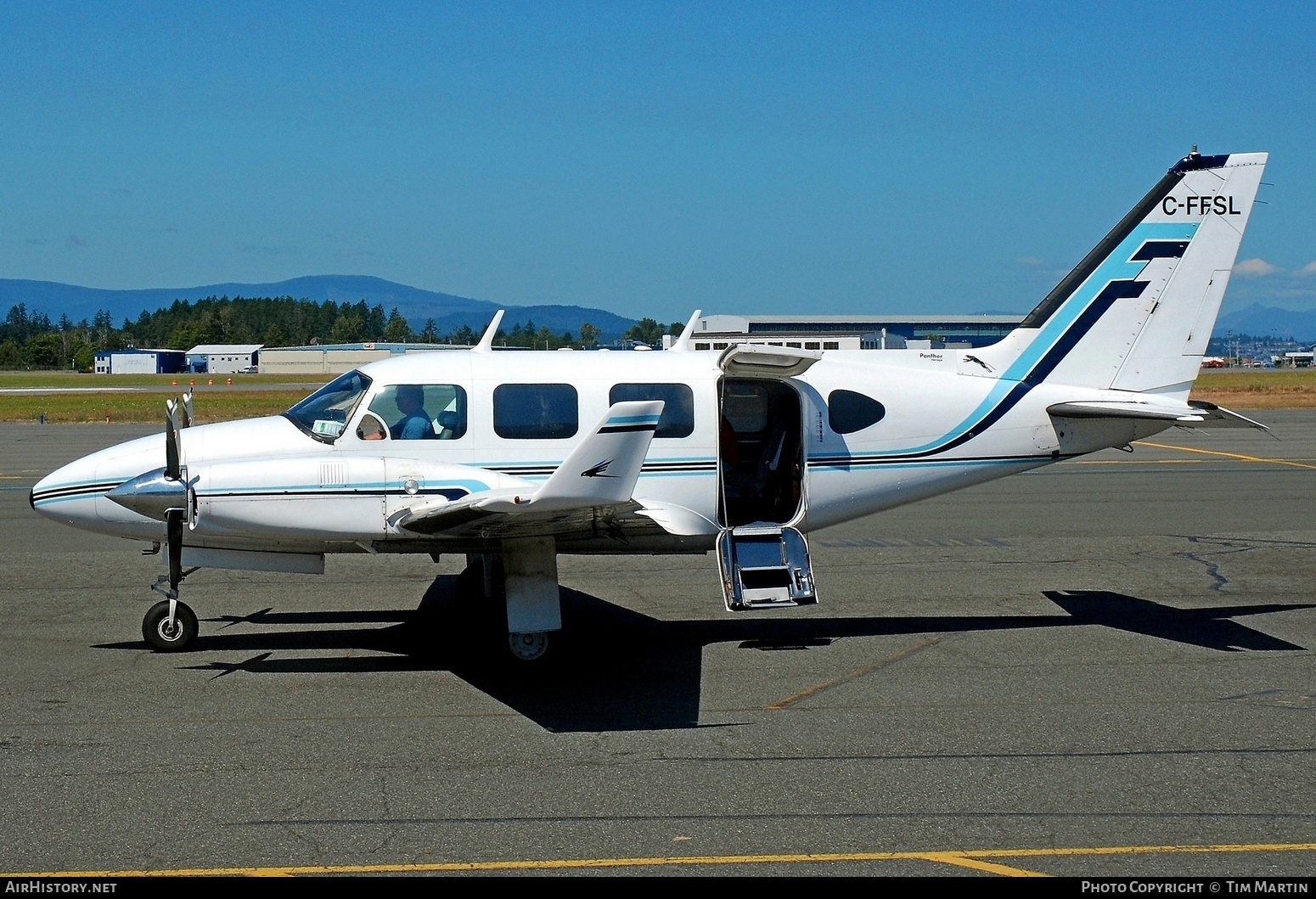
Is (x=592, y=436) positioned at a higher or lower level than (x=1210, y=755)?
higher

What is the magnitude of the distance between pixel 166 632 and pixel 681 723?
4780mm

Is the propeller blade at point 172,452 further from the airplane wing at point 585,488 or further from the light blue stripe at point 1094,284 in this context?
the light blue stripe at point 1094,284

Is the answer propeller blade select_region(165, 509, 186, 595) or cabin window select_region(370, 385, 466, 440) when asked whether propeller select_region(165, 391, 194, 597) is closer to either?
propeller blade select_region(165, 509, 186, 595)

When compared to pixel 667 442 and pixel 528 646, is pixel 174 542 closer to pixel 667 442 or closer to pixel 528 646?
pixel 528 646

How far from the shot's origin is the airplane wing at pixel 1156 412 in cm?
1062

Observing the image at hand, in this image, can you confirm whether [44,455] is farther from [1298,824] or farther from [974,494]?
[1298,824]

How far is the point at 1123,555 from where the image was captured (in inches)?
579

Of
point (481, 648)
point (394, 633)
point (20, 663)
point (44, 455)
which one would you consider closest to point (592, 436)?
Result: point (481, 648)

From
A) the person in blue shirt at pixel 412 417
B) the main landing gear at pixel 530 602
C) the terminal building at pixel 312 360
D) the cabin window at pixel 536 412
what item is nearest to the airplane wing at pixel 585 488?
the main landing gear at pixel 530 602

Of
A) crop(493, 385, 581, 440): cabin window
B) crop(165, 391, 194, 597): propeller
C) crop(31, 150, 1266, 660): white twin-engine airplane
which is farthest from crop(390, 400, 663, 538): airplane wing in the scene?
crop(165, 391, 194, 597): propeller

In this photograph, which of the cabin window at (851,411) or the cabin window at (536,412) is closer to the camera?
the cabin window at (536,412)

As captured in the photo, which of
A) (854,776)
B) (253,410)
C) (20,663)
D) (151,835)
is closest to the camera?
(151,835)

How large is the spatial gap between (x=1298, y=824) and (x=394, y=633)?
7496 mm

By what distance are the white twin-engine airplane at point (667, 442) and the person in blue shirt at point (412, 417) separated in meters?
0.02
